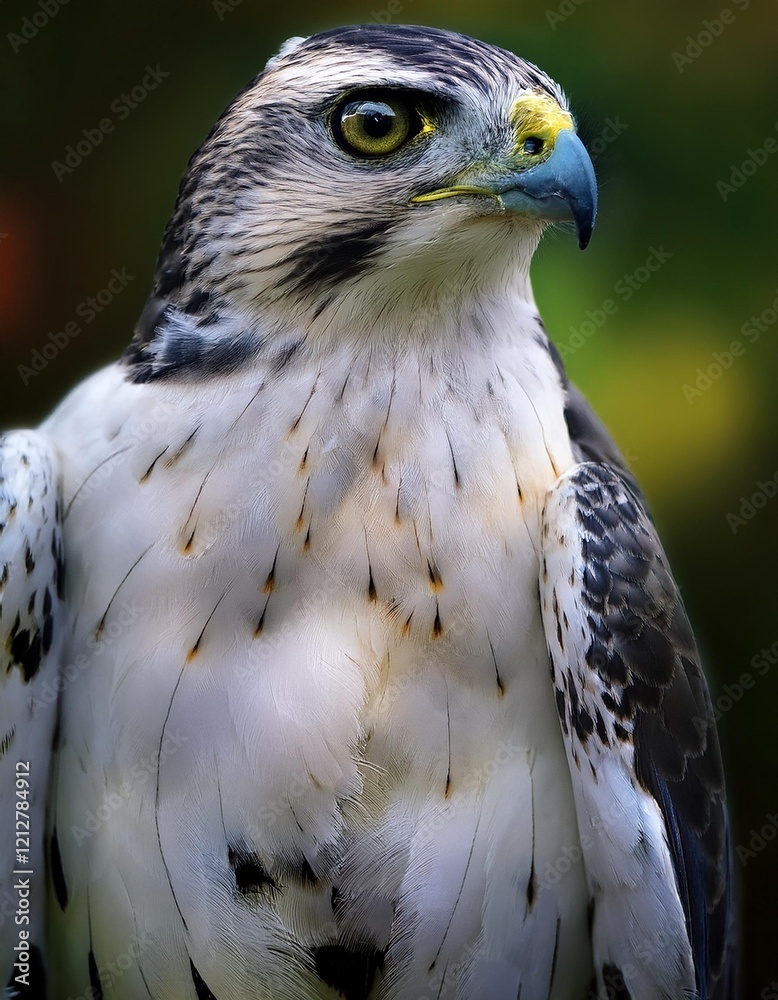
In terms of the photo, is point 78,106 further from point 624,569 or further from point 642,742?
point 642,742

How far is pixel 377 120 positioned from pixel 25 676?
2.40 ft

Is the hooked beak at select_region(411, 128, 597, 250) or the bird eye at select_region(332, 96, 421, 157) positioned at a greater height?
the hooked beak at select_region(411, 128, 597, 250)

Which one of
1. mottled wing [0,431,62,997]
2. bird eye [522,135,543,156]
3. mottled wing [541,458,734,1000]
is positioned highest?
bird eye [522,135,543,156]

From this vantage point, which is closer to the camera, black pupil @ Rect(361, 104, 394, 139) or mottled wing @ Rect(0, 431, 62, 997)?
black pupil @ Rect(361, 104, 394, 139)

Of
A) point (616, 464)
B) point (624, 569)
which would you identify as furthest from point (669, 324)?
point (624, 569)

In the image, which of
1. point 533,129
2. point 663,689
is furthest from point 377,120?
point 663,689

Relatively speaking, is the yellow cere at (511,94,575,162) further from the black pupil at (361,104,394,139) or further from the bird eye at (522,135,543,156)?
the black pupil at (361,104,394,139)

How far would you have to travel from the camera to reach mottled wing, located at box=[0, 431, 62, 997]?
1085 mm

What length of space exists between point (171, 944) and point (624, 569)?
2.20 feet

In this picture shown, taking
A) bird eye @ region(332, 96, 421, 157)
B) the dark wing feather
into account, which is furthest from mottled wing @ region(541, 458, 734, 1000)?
bird eye @ region(332, 96, 421, 157)

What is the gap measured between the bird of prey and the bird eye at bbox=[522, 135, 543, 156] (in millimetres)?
42

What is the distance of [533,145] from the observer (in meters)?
0.99

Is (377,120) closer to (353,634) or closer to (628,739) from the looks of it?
(353,634)

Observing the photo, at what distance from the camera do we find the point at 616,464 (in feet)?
4.31
